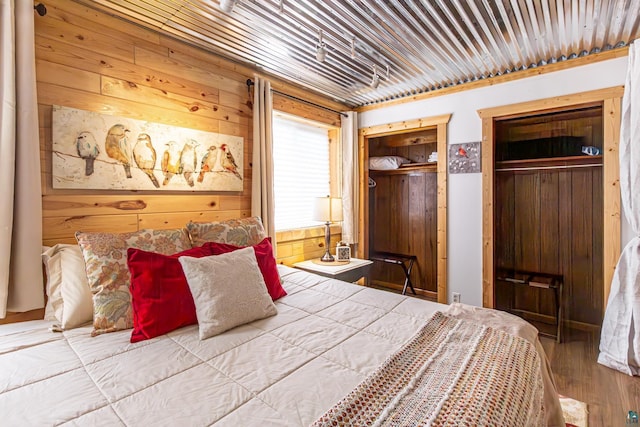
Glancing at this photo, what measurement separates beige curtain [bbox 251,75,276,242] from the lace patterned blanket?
1812mm

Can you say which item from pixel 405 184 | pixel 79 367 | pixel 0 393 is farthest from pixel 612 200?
pixel 0 393

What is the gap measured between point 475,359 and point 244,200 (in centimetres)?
218

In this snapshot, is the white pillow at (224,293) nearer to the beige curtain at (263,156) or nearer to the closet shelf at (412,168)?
the beige curtain at (263,156)

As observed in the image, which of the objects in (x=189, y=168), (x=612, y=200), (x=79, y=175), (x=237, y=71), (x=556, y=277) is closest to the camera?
(x=79, y=175)

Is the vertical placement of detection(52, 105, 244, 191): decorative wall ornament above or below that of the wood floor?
above

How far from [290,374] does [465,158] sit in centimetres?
289

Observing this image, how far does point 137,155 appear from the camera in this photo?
2.13 m

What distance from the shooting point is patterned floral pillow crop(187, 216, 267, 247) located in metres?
2.00

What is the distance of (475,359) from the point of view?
116 cm

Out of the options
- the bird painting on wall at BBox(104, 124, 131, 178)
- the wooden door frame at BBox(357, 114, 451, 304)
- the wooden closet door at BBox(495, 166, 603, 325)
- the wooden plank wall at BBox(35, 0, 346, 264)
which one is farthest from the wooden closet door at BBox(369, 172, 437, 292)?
the bird painting on wall at BBox(104, 124, 131, 178)

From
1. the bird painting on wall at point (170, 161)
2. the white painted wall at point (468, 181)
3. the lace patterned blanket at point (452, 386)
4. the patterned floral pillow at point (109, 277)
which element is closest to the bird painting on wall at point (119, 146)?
the bird painting on wall at point (170, 161)

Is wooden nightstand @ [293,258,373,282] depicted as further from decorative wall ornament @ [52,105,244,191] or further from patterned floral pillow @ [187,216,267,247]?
decorative wall ornament @ [52,105,244,191]

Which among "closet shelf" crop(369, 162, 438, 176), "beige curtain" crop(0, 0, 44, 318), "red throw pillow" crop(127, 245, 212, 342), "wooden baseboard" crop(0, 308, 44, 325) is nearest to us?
"red throw pillow" crop(127, 245, 212, 342)

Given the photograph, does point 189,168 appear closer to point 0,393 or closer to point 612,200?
point 0,393
